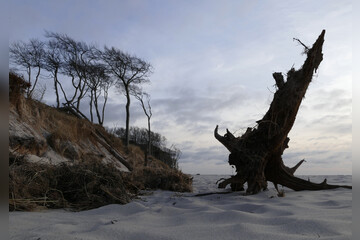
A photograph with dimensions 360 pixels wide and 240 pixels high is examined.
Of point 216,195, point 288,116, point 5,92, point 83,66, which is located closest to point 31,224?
point 5,92

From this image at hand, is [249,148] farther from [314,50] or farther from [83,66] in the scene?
[83,66]

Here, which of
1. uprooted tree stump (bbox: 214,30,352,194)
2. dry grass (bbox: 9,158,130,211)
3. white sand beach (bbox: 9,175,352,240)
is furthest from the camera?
uprooted tree stump (bbox: 214,30,352,194)

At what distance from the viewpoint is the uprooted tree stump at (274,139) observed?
17.7ft

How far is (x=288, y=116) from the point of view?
5.47 metres

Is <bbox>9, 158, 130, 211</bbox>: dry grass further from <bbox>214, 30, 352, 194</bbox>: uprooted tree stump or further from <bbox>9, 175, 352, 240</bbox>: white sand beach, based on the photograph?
<bbox>214, 30, 352, 194</bbox>: uprooted tree stump

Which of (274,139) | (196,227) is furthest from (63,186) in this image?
(274,139)

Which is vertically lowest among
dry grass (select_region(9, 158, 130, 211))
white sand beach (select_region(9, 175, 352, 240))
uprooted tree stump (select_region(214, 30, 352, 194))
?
white sand beach (select_region(9, 175, 352, 240))

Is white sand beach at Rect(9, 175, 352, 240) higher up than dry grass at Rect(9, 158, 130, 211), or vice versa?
dry grass at Rect(9, 158, 130, 211)

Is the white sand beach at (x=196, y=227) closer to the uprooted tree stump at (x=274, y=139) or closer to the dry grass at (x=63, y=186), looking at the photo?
the dry grass at (x=63, y=186)

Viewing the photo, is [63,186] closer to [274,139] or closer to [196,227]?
[196,227]

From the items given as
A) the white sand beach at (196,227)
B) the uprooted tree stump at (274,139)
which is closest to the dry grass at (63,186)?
the white sand beach at (196,227)

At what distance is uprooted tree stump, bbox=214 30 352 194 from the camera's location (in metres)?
5.38

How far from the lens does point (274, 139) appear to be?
5582mm

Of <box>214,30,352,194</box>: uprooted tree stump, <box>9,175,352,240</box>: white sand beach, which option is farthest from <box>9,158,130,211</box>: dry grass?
<box>214,30,352,194</box>: uprooted tree stump
